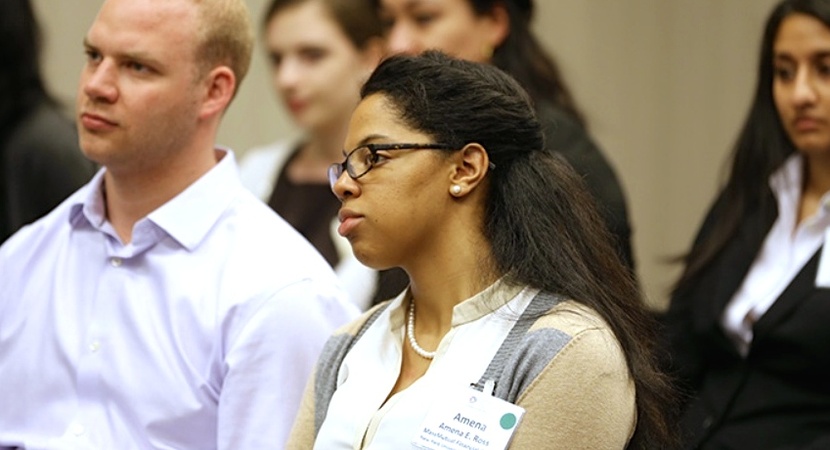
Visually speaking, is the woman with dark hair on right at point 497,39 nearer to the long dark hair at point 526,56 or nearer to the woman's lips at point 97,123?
the long dark hair at point 526,56

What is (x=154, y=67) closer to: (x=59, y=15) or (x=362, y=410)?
(x=362, y=410)

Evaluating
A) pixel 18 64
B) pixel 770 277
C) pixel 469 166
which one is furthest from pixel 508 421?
pixel 18 64

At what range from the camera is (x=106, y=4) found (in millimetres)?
2641

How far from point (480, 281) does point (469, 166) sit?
0.58ft

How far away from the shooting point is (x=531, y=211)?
2170 millimetres

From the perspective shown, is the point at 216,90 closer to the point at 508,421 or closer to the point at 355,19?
the point at 508,421

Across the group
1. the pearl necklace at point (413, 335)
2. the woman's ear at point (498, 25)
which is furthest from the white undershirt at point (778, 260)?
the pearl necklace at point (413, 335)

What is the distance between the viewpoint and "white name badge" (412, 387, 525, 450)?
2.02 m

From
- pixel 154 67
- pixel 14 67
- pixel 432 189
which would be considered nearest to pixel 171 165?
pixel 154 67

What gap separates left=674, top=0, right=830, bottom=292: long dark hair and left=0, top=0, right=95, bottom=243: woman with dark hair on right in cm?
152

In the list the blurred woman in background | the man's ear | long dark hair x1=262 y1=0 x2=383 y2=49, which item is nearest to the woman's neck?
the blurred woman in background

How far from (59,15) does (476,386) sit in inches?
137

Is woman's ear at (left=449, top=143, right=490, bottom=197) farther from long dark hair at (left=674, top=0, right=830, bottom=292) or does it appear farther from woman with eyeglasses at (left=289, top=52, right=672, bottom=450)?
long dark hair at (left=674, top=0, right=830, bottom=292)

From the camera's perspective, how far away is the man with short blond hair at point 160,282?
2.47 meters
